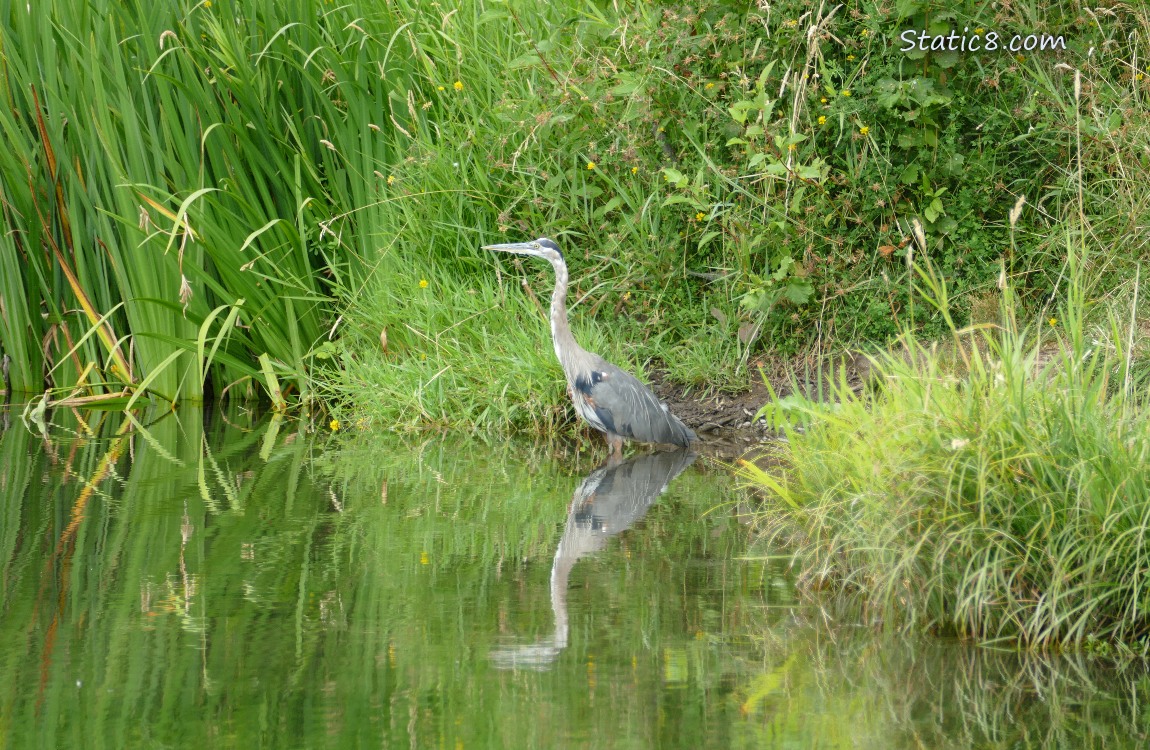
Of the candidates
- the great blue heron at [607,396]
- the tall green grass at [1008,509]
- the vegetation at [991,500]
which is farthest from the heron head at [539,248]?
the tall green grass at [1008,509]

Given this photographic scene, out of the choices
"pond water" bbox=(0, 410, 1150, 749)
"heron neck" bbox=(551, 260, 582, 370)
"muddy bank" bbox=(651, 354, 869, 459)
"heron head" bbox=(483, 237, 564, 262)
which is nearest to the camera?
"pond water" bbox=(0, 410, 1150, 749)

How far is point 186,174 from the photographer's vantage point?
25.2ft

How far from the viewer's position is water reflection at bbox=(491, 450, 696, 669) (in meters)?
3.69

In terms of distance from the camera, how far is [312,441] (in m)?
7.01

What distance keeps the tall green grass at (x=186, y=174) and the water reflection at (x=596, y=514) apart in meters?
2.40

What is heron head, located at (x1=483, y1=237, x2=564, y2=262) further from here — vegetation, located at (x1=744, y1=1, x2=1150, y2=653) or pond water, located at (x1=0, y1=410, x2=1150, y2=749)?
vegetation, located at (x1=744, y1=1, x2=1150, y2=653)

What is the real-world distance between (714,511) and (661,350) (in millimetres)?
2265

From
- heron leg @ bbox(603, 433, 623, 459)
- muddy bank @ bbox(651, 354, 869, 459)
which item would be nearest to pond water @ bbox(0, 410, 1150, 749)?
heron leg @ bbox(603, 433, 623, 459)

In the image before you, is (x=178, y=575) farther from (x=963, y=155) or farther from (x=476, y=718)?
(x=963, y=155)

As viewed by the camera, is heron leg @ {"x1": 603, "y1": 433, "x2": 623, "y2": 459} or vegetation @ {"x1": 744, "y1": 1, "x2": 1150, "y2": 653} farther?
heron leg @ {"x1": 603, "y1": 433, "x2": 623, "y2": 459}

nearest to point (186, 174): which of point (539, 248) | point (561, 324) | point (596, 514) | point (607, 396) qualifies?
point (539, 248)

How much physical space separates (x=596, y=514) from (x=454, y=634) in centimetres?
161

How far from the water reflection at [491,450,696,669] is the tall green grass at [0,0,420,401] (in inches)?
94.5

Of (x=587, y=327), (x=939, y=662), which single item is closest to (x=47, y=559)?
(x=939, y=662)
